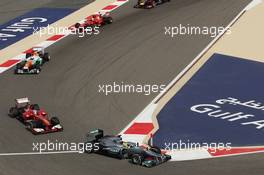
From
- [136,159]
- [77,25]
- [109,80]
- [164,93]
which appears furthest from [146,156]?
[77,25]

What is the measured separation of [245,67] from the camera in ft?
119

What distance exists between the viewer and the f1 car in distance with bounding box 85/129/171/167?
25406 mm

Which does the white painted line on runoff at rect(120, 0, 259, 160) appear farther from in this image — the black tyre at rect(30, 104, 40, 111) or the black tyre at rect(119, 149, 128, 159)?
the black tyre at rect(30, 104, 40, 111)

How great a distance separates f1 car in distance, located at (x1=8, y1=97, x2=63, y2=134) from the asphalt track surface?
11.3 inches

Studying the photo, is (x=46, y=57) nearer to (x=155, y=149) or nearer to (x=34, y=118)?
(x=34, y=118)

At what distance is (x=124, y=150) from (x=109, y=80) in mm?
9182

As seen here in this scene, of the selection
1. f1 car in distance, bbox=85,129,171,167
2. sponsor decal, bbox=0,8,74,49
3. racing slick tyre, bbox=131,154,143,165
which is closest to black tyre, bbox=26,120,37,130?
f1 car in distance, bbox=85,129,171,167

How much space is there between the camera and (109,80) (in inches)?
1377

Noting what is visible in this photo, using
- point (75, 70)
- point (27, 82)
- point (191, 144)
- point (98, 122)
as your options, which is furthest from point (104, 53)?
point (191, 144)

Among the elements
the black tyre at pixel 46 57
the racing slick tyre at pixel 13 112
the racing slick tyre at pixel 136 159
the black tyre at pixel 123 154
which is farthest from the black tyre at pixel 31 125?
the black tyre at pixel 46 57

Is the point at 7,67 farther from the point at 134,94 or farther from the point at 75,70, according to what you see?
the point at 134,94

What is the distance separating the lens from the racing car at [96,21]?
42594 millimetres

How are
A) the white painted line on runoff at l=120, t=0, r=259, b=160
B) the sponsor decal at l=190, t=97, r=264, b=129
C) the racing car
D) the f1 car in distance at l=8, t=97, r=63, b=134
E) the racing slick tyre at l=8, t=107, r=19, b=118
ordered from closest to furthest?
the white painted line on runoff at l=120, t=0, r=259, b=160
the f1 car in distance at l=8, t=97, r=63, b=134
the sponsor decal at l=190, t=97, r=264, b=129
the racing slick tyre at l=8, t=107, r=19, b=118
the racing car

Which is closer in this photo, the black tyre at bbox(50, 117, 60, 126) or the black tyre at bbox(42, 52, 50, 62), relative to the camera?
the black tyre at bbox(50, 117, 60, 126)
